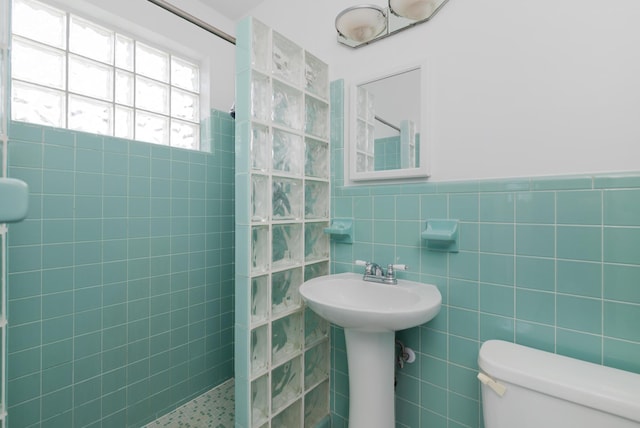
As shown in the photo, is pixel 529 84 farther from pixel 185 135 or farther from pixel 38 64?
pixel 38 64

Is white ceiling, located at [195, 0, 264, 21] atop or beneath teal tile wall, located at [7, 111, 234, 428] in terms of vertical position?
atop

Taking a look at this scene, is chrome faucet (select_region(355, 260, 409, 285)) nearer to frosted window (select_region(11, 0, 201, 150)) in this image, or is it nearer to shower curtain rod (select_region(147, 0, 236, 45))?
frosted window (select_region(11, 0, 201, 150))

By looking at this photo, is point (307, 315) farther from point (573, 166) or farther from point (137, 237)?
point (573, 166)

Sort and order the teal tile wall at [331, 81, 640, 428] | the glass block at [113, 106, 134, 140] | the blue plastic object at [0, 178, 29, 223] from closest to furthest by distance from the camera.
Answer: the blue plastic object at [0, 178, 29, 223], the teal tile wall at [331, 81, 640, 428], the glass block at [113, 106, 134, 140]

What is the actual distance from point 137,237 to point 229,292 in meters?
0.72

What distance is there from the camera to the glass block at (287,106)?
1.28m

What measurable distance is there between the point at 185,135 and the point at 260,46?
3.04 feet

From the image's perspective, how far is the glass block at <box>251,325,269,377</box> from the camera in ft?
3.85

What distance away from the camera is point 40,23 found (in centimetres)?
135

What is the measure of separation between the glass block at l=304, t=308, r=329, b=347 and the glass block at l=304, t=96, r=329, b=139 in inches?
36.5

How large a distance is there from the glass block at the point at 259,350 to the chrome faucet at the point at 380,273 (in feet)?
1.67

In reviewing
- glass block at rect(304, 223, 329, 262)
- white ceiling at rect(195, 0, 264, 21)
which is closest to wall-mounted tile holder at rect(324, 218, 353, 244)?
glass block at rect(304, 223, 329, 262)

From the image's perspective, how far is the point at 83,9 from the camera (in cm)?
141

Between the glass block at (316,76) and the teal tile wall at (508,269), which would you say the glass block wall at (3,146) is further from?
the teal tile wall at (508,269)
